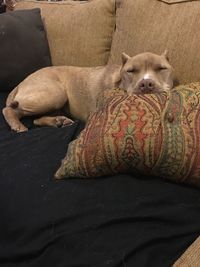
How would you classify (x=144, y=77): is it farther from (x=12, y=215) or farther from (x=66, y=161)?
(x=12, y=215)

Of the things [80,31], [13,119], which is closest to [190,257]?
[13,119]

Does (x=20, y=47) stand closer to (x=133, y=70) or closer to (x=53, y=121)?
(x=53, y=121)

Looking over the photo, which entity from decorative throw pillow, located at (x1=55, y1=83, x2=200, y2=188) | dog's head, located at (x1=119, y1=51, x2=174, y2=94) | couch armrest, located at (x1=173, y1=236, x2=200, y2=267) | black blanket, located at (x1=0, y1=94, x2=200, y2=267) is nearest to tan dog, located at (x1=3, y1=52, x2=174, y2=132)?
dog's head, located at (x1=119, y1=51, x2=174, y2=94)

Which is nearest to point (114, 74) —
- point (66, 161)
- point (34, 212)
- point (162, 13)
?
point (162, 13)

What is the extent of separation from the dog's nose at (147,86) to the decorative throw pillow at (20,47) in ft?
3.05

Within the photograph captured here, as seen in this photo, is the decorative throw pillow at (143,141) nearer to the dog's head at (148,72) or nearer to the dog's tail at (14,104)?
the dog's head at (148,72)

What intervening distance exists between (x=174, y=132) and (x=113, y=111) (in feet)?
0.75

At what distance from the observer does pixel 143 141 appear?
1.32 meters

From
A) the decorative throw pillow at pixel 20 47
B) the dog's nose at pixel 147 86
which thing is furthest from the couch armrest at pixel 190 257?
the decorative throw pillow at pixel 20 47

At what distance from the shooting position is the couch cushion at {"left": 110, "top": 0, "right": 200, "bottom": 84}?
193 cm

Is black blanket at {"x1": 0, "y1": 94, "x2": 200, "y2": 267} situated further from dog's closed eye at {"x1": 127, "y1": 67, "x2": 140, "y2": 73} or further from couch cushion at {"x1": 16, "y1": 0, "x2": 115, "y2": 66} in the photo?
couch cushion at {"x1": 16, "y1": 0, "x2": 115, "y2": 66}

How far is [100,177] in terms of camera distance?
1425mm

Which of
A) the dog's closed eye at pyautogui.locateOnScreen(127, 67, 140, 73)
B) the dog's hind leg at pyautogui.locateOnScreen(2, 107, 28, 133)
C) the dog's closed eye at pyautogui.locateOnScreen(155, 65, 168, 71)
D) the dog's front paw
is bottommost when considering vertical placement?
the dog's front paw

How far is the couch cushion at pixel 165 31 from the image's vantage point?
193cm
